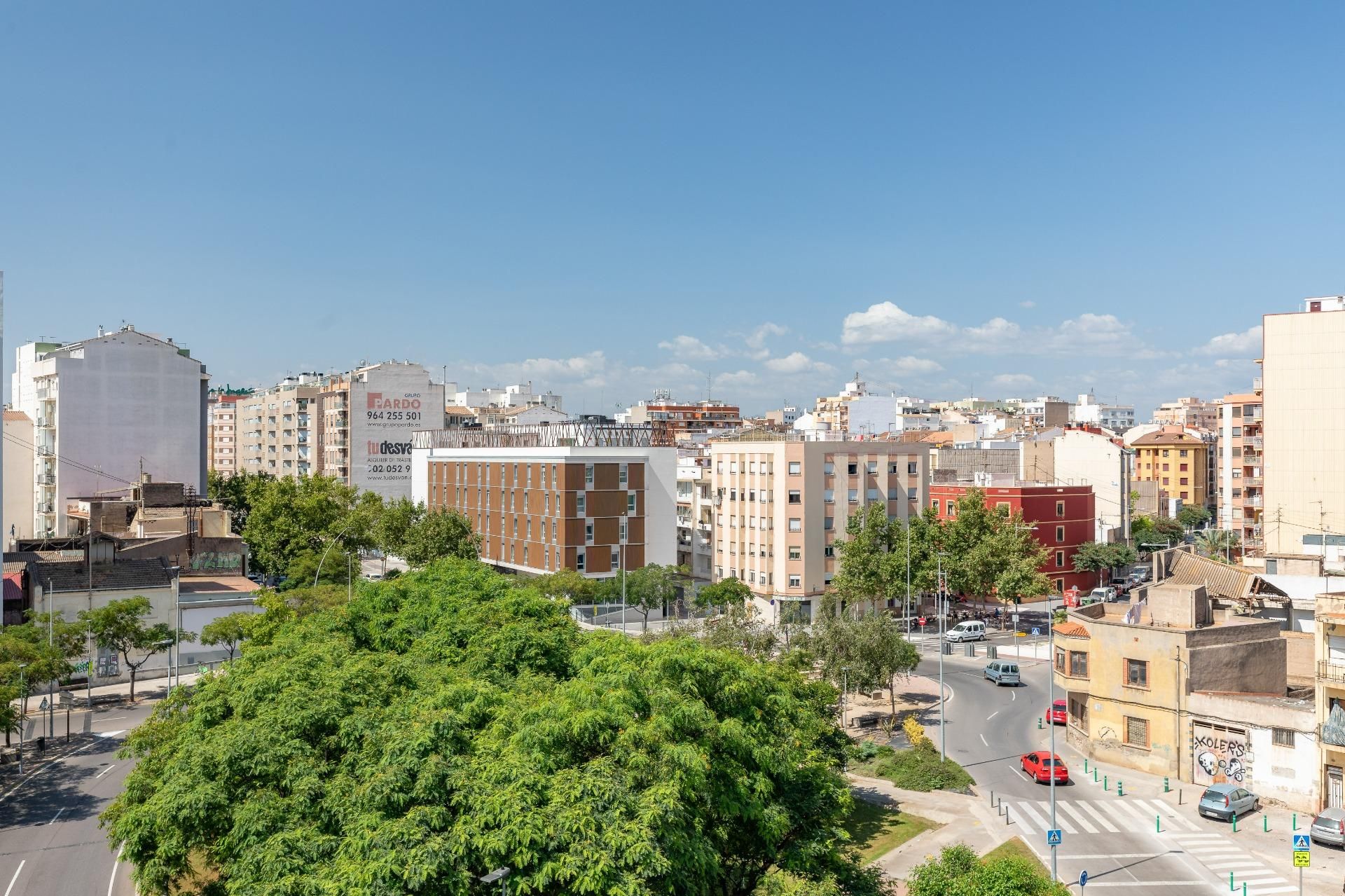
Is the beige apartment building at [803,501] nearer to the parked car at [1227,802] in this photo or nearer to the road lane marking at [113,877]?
the parked car at [1227,802]

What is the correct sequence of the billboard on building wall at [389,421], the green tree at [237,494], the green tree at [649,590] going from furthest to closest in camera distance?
the billboard on building wall at [389,421] < the green tree at [237,494] < the green tree at [649,590]

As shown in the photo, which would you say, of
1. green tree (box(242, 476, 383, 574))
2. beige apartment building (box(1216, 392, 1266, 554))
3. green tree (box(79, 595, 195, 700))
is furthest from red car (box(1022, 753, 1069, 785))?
green tree (box(242, 476, 383, 574))

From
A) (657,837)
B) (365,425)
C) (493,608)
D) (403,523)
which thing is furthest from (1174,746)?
(365,425)

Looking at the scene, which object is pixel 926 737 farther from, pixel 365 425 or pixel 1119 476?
pixel 365 425

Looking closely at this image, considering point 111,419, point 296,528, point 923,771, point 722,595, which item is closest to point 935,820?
point 923,771

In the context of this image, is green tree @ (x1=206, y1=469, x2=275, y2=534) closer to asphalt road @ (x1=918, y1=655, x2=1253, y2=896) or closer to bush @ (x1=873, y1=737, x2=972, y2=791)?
asphalt road @ (x1=918, y1=655, x2=1253, y2=896)

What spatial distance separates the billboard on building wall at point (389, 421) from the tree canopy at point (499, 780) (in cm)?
9260

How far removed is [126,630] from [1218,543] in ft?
274

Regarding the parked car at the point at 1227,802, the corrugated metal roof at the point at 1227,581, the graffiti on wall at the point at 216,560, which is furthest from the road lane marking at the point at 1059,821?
the graffiti on wall at the point at 216,560

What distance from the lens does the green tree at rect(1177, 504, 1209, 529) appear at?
419ft

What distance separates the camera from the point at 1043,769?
3897 cm

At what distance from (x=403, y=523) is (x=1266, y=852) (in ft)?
223

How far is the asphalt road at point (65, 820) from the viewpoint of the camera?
29.6 metres

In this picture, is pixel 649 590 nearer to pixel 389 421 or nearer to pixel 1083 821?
pixel 1083 821
